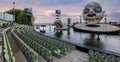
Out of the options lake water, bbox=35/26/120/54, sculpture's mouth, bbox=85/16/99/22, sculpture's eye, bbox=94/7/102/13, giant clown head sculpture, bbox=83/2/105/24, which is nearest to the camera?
lake water, bbox=35/26/120/54

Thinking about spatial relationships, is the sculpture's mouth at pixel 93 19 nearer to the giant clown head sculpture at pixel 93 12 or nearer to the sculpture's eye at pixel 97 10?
the giant clown head sculpture at pixel 93 12

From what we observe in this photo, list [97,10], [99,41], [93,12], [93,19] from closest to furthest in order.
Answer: [99,41], [97,10], [93,12], [93,19]

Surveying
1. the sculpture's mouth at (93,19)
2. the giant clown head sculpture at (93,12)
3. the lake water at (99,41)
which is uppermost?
the giant clown head sculpture at (93,12)

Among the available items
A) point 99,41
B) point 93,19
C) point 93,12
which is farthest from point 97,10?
point 99,41

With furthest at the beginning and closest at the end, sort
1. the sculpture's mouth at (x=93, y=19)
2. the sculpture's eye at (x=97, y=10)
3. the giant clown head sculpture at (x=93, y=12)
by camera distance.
Answer: the sculpture's mouth at (x=93, y=19)
the giant clown head sculpture at (x=93, y=12)
the sculpture's eye at (x=97, y=10)

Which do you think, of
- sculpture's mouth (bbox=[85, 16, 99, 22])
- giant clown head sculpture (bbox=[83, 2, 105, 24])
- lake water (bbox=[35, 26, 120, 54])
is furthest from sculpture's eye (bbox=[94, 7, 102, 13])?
lake water (bbox=[35, 26, 120, 54])

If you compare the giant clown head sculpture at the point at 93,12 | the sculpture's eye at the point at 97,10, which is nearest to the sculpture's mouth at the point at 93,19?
the giant clown head sculpture at the point at 93,12

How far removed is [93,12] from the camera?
107 m

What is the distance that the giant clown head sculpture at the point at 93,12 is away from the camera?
107438mm

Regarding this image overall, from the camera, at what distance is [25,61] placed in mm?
19391

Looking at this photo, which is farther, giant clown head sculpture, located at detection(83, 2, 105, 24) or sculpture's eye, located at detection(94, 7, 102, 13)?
giant clown head sculpture, located at detection(83, 2, 105, 24)

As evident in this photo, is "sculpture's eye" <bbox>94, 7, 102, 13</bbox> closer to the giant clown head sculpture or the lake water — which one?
the giant clown head sculpture

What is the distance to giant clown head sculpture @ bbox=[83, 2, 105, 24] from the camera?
10744 cm

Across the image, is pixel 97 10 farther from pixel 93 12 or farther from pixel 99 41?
pixel 99 41
